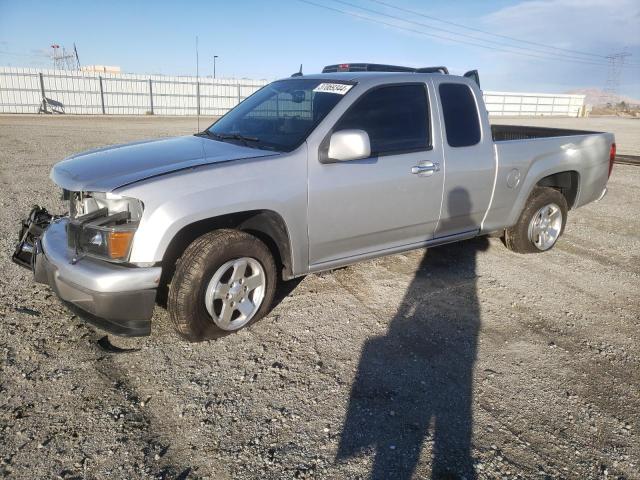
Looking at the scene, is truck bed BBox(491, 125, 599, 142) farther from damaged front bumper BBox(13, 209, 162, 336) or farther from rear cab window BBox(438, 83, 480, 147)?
damaged front bumper BBox(13, 209, 162, 336)

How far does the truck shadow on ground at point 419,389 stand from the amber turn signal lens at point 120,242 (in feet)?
5.26

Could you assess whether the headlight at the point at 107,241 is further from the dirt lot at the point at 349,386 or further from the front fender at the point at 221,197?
the dirt lot at the point at 349,386

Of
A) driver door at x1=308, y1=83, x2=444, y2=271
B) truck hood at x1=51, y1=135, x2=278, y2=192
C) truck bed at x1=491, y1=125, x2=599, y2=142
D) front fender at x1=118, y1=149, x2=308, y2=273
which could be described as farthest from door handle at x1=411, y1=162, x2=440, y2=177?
truck bed at x1=491, y1=125, x2=599, y2=142

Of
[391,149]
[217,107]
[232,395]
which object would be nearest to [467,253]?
[391,149]

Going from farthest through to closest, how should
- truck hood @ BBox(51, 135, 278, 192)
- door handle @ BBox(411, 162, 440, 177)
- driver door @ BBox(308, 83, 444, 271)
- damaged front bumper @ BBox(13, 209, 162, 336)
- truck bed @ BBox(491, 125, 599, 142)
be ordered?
1. truck bed @ BBox(491, 125, 599, 142)
2. door handle @ BBox(411, 162, 440, 177)
3. driver door @ BBox(308, 83, 444, 271)
4. truck hood @ BBox(51, 135, 278, 192)
5. damaged front bumper @ BBox(13, 209, 162, 336)

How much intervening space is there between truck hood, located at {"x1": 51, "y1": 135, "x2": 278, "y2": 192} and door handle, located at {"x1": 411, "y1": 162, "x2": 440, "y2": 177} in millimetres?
1235

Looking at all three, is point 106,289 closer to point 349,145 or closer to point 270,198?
point 270,198

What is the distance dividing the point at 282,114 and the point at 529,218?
295cm

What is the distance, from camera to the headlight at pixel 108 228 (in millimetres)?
2947

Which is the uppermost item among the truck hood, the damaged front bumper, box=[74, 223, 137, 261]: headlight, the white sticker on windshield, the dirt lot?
the white sticker on windshield

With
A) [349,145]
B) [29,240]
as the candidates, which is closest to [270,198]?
[349,145]

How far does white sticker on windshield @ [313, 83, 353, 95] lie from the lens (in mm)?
3871

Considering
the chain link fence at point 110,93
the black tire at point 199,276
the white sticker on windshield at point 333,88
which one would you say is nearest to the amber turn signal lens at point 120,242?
the black tire at point 199,276

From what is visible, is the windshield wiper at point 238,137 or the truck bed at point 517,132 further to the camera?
the truck bed at point 517,132
